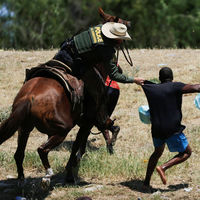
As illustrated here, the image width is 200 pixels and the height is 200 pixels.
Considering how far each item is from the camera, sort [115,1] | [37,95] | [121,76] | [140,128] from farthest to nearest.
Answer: [115,1], [140,128], [121,76], [37,95]

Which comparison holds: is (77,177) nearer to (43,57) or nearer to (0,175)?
(0,175)

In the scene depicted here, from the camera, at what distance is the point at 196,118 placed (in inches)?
407

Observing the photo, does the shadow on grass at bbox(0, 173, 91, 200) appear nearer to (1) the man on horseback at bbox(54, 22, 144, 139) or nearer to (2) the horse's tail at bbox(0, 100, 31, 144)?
(2) the horse's tail at bbox(0, 100, 31, 144)

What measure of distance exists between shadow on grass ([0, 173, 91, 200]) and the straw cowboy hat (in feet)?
6.85

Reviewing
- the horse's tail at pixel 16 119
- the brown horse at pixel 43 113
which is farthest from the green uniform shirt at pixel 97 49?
the horse's tail at pixel 16 119

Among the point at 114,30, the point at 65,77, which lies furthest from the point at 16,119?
the point at 114,30

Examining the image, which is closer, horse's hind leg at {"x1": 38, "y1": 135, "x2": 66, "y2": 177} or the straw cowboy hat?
horse's hind leg at {"x1": 38, "y1": 135, "x2": 66, "y2": 177}

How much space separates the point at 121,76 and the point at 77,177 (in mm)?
1682

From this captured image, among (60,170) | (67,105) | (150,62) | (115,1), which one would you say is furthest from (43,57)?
(115,1)

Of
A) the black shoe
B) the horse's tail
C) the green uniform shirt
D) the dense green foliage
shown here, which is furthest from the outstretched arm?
the dense green foliage

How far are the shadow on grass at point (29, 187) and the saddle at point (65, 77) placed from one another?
3.66ft

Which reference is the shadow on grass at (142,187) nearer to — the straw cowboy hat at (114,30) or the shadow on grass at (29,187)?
the shadow on grass at (29,187)

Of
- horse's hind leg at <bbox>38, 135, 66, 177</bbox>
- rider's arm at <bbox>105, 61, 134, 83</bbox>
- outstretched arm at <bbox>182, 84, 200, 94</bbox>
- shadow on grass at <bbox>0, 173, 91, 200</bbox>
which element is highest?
rider's arm at <bbox>105, 61, 134, 83</bbox>

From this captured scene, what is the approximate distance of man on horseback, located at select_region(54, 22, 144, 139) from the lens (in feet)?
20.5
